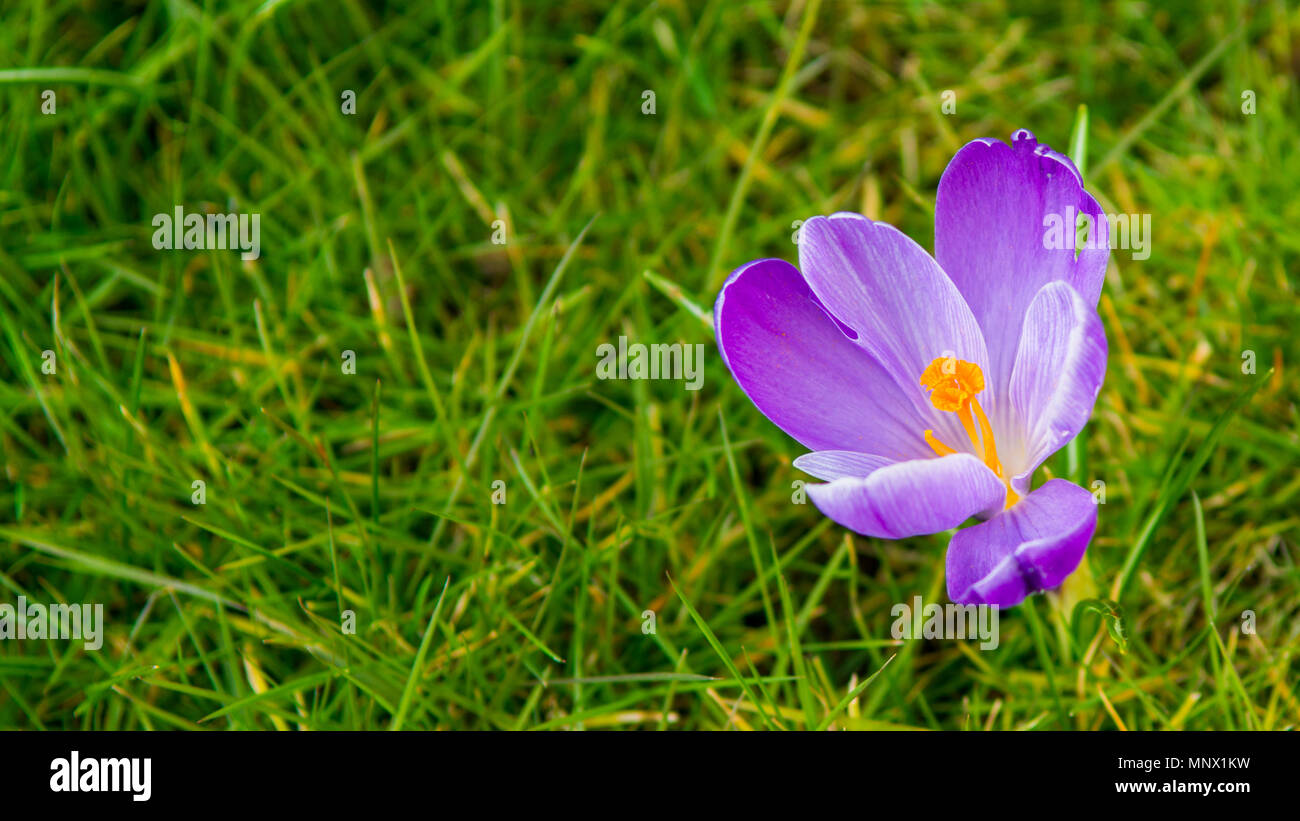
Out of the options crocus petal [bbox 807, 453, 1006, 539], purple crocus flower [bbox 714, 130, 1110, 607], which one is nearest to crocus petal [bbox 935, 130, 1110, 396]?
purple crocus flower [bbox 714, 130, 1110, 607]

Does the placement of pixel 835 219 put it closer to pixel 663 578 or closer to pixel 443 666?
pixel 663 578

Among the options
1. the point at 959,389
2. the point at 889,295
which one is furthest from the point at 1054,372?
the point at 889,295

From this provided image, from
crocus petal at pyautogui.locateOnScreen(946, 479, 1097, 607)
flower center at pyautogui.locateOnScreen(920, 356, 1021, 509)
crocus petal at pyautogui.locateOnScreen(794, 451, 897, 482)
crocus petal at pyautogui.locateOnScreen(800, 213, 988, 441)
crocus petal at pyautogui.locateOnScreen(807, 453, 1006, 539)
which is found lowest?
crocus petal at pyautogui.locateOnScreen(946, 479, 1097, 607)

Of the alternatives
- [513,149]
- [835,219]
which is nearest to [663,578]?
[835,219]

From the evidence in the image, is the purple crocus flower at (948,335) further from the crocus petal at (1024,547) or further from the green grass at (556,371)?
the green grass at (556,371)

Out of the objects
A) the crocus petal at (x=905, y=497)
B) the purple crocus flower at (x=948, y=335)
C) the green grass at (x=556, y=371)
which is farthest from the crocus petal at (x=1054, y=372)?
the green grass at (x=556, y=371)

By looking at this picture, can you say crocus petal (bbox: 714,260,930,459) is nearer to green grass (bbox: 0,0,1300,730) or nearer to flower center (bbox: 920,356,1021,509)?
flower center (bbox: 920,356,1021,509)
